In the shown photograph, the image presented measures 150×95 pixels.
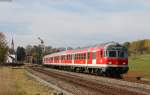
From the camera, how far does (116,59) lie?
38.1 meters

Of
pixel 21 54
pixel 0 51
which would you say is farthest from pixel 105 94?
pixel 21 54

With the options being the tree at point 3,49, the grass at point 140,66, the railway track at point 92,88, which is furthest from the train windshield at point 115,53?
the tree at point 3,49

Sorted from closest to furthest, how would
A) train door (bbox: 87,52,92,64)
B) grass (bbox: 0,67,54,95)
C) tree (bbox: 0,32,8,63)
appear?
grass (bbox: 0,67,54,95) → train door (bbox: 87,52,92,64) → tree (bbox: 0,32,8,63)

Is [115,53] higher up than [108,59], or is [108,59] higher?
[115,53]

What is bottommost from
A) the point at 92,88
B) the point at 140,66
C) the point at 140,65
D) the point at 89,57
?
the point at 92,88

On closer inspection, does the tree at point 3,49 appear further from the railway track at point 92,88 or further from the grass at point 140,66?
the railway track at point 92,88

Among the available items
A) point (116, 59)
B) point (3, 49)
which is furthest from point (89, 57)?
point (3, 49)

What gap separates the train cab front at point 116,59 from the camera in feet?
124

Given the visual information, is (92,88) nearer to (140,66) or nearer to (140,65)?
(140,66)

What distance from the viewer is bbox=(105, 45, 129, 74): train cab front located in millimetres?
37844

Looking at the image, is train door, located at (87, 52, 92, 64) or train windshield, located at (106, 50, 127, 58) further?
train door, located at (87, 52, 92, 64)

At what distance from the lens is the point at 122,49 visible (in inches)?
1521

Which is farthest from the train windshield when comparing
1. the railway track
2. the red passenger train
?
the railway track

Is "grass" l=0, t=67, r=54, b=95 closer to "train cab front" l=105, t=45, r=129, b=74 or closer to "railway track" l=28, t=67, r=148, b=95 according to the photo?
"railway track" l=28, t=67, r=148, b=95
